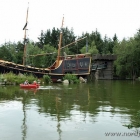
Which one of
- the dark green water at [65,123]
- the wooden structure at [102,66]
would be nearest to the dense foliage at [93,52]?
the wooden structure at [102,66]

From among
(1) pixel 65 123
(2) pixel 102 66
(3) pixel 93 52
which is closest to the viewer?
(1) pixel 65 123

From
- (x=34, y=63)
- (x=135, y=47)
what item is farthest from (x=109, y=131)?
(x=34, y=63)

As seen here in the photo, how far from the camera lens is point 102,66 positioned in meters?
58.5

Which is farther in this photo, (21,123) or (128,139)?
(21,123)

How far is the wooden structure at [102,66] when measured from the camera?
57.6 m

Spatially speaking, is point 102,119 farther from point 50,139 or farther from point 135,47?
point 135,47

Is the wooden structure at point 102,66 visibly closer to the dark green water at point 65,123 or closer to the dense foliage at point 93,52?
the dense foliage at point 93,52

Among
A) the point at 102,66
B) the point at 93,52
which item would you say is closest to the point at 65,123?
the point at 102,66

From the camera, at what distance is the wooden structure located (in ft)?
189

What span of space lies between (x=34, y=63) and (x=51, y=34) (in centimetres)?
1973

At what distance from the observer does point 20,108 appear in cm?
1435

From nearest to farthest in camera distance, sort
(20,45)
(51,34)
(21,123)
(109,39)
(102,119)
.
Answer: (21,123), (102,119), (20,45), (51,34), (109,39)

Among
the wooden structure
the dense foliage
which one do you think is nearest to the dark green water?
the dense foliage

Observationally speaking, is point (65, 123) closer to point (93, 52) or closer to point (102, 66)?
point (102, 66)
